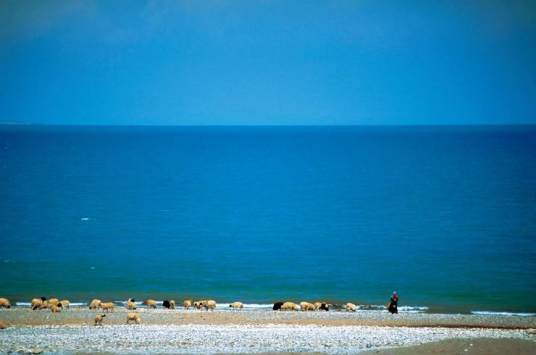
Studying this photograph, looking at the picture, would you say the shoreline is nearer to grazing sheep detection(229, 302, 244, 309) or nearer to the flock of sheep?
the flock of sheep

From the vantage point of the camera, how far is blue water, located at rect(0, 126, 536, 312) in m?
45.3

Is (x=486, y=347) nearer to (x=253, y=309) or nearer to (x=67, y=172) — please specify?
(x=253, y=309)

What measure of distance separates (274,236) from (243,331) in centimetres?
3392

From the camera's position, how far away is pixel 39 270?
48812mm

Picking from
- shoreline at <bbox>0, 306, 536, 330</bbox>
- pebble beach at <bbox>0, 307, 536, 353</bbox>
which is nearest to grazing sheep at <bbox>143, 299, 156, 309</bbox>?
shoreline at <bbox>0, 306, 536, 330</bbox>

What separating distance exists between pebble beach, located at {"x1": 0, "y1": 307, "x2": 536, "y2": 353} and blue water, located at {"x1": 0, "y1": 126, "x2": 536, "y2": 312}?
6.11 m

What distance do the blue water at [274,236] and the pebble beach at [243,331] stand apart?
6.11 meters

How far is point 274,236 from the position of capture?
209 feet

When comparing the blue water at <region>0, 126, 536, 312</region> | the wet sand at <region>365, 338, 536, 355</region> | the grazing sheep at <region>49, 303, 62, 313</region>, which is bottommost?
the wet sand at <region>365, 338, 536, 355</region>

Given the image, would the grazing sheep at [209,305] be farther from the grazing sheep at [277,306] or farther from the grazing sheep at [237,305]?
the grazing sheep at [277,306]

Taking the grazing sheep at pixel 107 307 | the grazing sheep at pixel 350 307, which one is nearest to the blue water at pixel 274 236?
the grazing sheep at pixel 350 307

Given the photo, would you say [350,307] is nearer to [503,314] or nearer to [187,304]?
[503,314]

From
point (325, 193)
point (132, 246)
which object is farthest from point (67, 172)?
point (132, 246)

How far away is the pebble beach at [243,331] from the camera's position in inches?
1048
